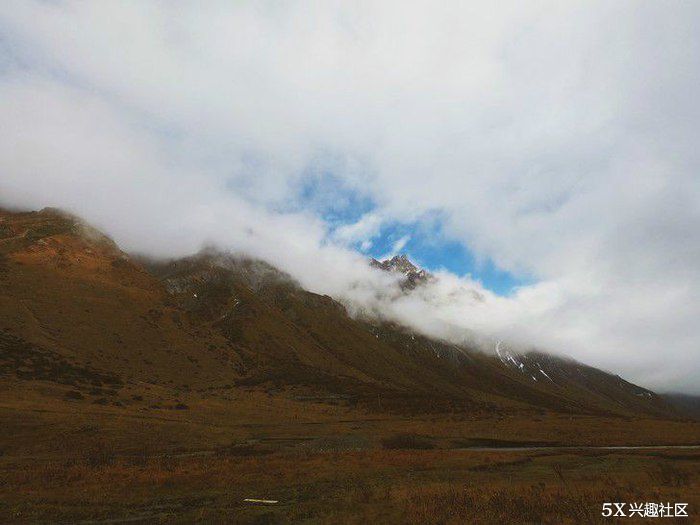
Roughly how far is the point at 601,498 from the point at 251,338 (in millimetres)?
165306

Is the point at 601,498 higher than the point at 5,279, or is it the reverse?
the point at 5,279

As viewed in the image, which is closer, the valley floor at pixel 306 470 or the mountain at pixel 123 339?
the valley floor at pixel 306 470

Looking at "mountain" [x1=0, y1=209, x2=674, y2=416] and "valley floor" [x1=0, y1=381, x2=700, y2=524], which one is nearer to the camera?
"valley floor" [x1=0, y1=381, x2=700, y2=524]

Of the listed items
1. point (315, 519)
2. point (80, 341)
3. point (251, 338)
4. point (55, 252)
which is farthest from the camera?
point (251, 338)

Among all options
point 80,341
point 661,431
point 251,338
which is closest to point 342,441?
point 661,431

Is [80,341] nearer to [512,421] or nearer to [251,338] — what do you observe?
[251,338]

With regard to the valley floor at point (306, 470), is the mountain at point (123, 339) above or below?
above

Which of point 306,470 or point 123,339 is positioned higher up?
point 123,339

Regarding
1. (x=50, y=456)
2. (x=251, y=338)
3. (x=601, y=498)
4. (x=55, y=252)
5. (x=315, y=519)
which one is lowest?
(x=50, y=456)

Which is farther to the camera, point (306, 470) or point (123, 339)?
point (123, 339)

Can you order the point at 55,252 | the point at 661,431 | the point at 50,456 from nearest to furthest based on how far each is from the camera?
the point at 50,456, the point at 661,431, the point at 55,252

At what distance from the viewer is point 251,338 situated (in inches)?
6875

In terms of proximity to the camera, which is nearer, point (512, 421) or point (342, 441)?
point (342, 441)

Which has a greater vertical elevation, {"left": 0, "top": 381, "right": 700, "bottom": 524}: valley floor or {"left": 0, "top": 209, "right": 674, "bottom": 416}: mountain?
{"left": 0, "top": 209, "right": 674, "bottom": 416}: mountain
